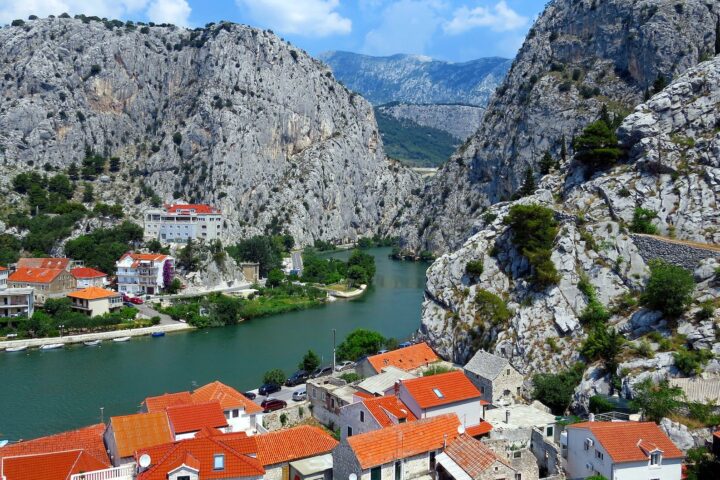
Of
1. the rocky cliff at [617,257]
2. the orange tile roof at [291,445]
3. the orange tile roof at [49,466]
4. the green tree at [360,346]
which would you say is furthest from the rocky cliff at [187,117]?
the orange tile roof at [49,466]

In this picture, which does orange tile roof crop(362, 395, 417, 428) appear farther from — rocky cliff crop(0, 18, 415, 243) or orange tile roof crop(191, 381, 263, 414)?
rocky cliff crop(0, 18, 415, 243)

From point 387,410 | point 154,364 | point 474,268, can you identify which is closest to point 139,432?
point 387,410

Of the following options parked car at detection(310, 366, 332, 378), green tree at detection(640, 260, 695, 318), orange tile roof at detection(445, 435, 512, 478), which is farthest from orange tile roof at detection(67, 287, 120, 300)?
green tree at detection(640, 260, 695, 318)

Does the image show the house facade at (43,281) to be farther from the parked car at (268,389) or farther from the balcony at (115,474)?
the balcony at (115,474)

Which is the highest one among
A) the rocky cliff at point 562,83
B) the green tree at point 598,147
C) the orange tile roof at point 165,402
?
the rocky cliff at point 562,83

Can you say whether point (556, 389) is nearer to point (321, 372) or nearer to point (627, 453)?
point (627, 453)
